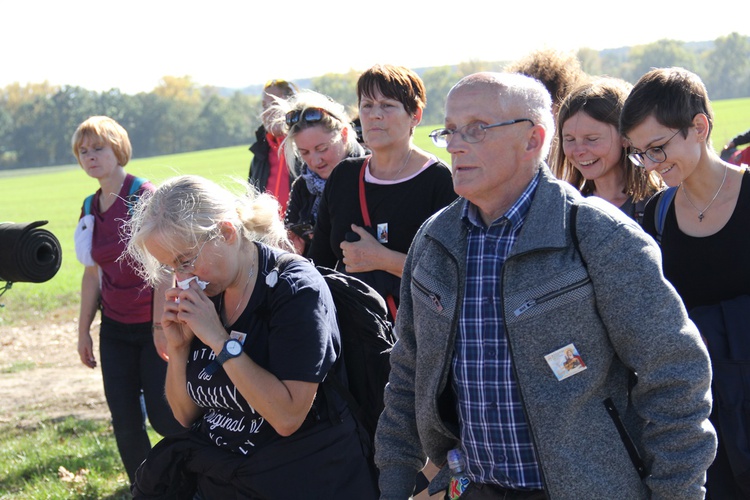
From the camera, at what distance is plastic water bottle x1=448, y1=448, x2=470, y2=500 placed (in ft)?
7.94

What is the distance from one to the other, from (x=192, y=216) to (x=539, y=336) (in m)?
1.37

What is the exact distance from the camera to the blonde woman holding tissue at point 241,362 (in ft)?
9.30

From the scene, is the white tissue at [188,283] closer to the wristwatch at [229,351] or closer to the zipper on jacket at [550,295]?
the wristwatch at [229,351]

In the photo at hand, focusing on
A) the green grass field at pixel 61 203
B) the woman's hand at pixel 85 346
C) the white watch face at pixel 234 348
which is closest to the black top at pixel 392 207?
the green grass field at pixel 61 203

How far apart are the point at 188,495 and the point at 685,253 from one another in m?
1.98

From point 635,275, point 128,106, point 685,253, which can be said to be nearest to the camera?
point 635,275

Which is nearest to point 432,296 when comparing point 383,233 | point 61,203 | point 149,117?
point 383,233

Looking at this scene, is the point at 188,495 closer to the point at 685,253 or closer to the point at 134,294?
the point at 685,253

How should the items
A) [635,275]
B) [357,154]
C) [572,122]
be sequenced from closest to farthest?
[635,275]
[572,122]
[357,154]

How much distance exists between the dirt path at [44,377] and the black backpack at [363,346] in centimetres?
505

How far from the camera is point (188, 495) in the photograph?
3084 millimetres

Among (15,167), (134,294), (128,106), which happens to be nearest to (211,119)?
(128,106)

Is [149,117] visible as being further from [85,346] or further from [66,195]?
[85,346]

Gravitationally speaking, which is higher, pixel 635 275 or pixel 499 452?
pixel 635 275
